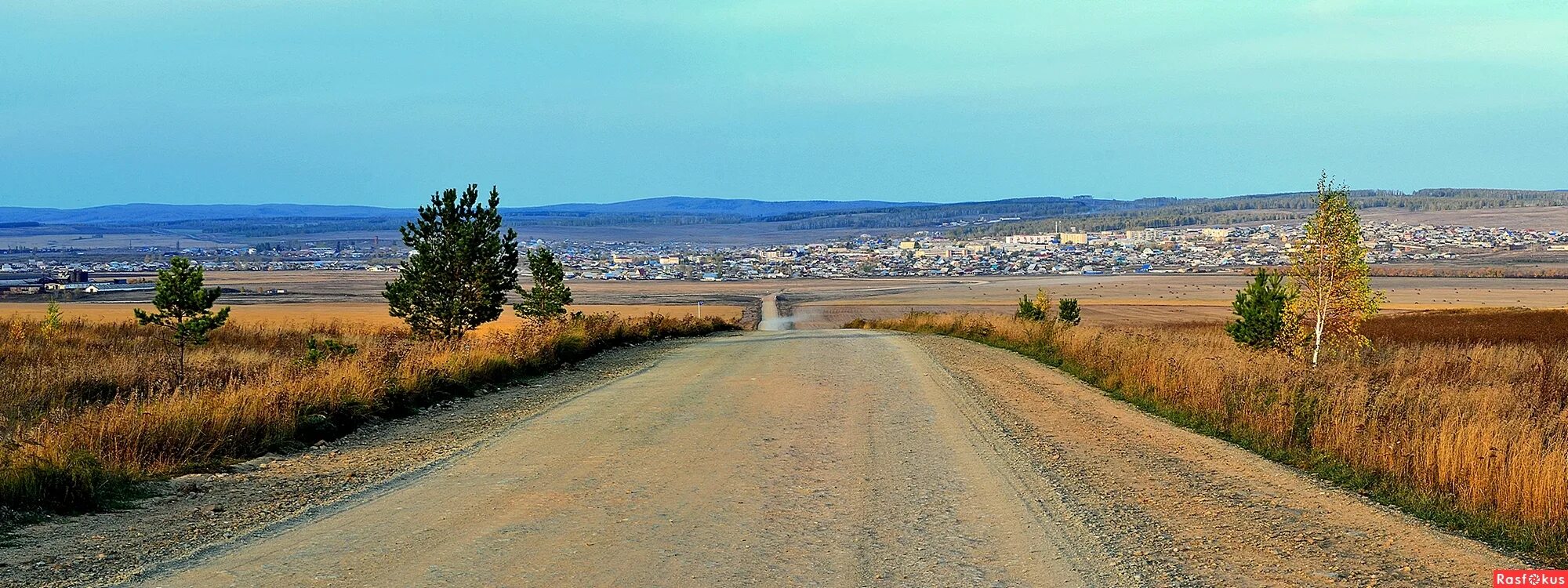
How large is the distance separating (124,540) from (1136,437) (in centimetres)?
894

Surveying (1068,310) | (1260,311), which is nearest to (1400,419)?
(1260,311)

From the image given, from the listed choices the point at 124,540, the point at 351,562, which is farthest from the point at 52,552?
the point at 351,562

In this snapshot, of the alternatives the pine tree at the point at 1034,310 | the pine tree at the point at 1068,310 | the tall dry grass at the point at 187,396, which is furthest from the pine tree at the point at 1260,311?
the pine tree at the point at 1068,310

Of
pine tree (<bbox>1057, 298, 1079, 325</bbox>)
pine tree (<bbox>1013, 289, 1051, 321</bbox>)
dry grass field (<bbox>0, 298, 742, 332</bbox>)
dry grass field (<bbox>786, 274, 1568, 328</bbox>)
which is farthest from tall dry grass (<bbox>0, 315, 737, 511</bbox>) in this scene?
dry grass field (<bbox>786, 274, 1568, 328</bbox>)

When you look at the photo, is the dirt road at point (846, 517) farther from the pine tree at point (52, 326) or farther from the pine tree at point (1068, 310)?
the pine tree at point (1068, 310)

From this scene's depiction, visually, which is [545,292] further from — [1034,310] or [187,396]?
[1034,310]

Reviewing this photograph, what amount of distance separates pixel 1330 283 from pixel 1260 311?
9631 mm

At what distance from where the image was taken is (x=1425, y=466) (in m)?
8.47

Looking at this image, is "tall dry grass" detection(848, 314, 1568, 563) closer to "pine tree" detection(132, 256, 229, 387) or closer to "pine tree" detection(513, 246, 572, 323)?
"pine tree" detection(132, 256, 229, 387)

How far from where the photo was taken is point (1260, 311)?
30062mm

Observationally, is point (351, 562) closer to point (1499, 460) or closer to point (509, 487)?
point (509, 487)

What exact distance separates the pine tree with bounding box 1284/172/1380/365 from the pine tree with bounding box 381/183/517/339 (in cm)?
1679

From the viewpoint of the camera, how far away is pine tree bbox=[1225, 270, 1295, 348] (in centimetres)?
2908

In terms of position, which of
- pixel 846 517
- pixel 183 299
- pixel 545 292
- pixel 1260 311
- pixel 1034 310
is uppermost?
pixel 183 299
